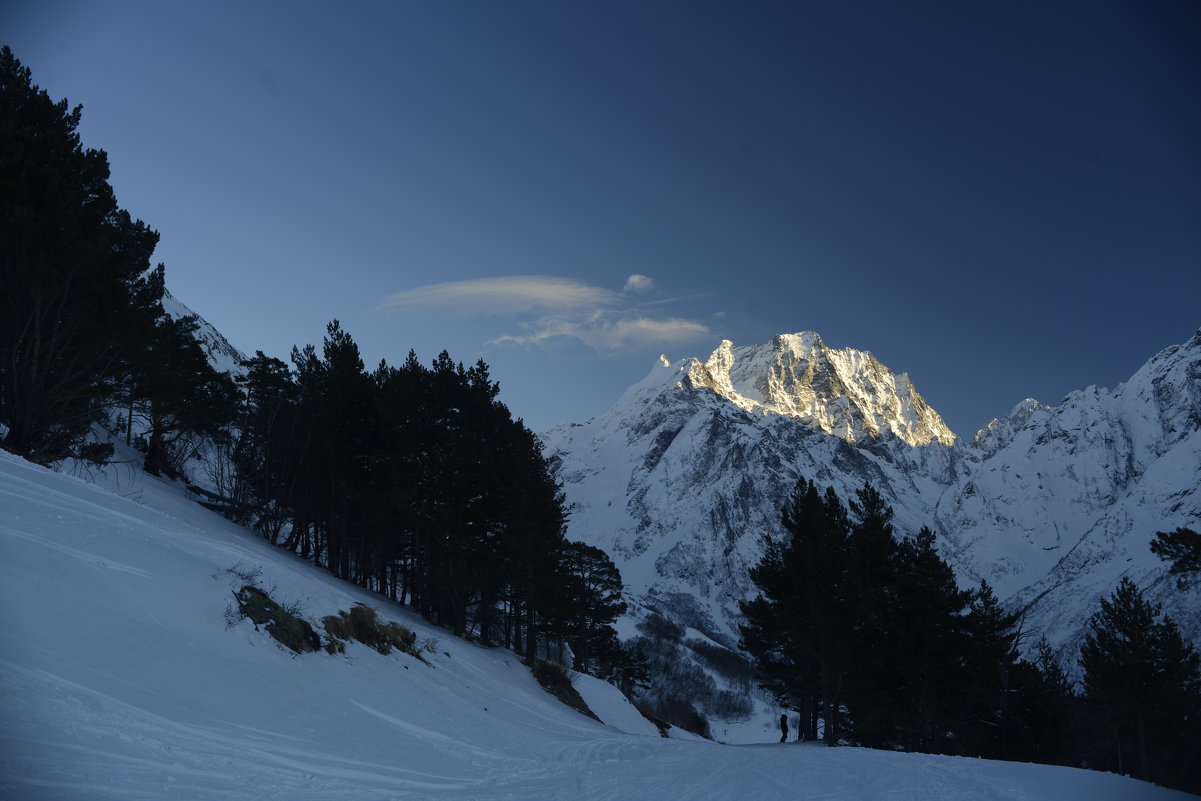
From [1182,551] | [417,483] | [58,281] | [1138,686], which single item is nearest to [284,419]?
[417,483]

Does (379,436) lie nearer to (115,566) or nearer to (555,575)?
(555,575)

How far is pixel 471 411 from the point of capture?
31031 millimetres

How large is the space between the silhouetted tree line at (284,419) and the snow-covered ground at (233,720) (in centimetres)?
583

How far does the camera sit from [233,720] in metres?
9.05

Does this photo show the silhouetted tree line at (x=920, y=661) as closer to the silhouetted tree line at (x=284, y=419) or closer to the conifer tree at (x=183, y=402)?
the silhouetted tree line at (x=284, y=419)

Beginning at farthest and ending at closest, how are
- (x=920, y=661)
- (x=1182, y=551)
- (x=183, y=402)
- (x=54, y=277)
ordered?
(x=183, y=402)
(x=920, y=661)
(x=1182, y=551)
(x=54, y=277)

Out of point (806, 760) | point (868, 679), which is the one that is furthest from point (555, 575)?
point (806, 760)

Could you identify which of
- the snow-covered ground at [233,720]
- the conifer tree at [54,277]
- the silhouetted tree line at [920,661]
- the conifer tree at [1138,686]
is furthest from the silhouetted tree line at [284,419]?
the conifer tree at [1138,686]

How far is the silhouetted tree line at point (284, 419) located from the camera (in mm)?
17781

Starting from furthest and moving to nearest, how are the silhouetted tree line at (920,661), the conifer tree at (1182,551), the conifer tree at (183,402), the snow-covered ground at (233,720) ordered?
the conifer tree at (183,402) → the silhouetted tree line at (920,661) → the conifer tree at (1182,551) → the snow-covered ground at (233,720)

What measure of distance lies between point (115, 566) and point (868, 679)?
25.0m

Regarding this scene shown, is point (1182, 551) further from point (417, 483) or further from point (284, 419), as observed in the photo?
point (284, 419)

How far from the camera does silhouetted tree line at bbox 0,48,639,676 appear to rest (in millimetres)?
17781

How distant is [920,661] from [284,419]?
107 ft
